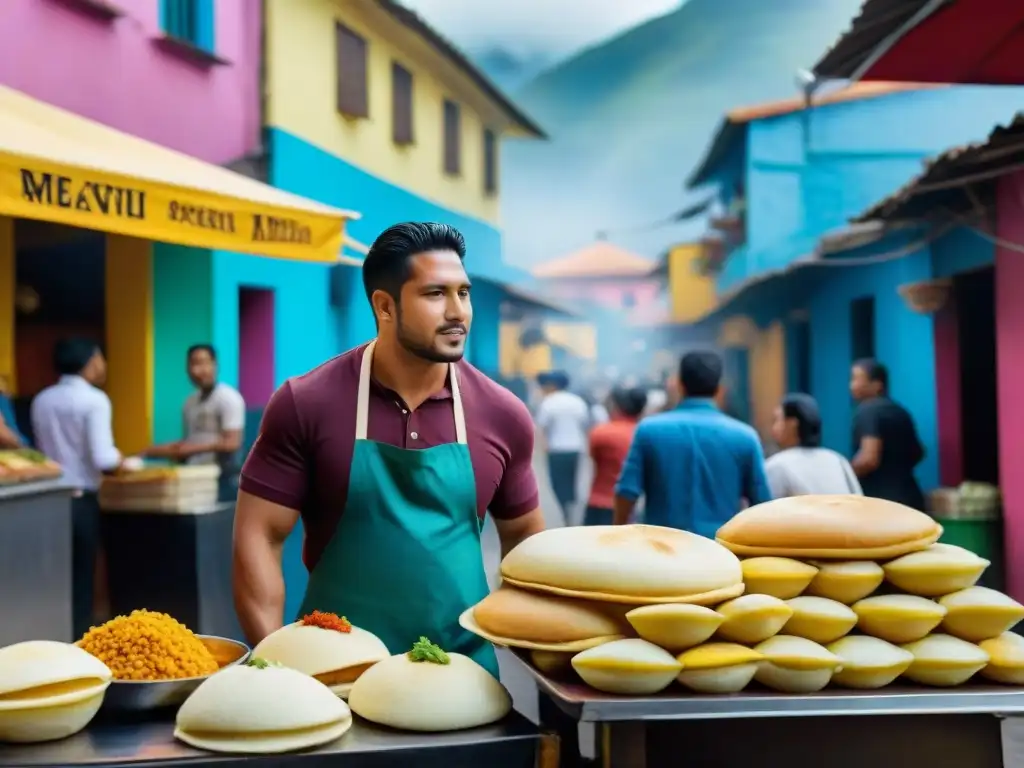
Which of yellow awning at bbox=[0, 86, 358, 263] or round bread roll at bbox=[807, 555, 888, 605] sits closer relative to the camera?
round bread roll at bbox=[807, 555, 888, 605]

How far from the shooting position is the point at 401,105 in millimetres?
15109

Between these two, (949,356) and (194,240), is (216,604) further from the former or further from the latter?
(949,356)

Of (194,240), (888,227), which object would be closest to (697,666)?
(194,240)

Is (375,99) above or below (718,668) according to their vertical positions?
above

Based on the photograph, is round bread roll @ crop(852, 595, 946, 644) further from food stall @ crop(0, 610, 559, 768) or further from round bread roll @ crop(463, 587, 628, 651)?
food stall @ crop(0, 610, 559, 768)

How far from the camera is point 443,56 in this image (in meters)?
16.0

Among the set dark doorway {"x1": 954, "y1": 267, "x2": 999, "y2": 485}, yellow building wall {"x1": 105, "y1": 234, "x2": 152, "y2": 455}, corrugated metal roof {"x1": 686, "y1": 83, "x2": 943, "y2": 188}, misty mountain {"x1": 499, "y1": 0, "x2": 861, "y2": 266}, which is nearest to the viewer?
yellow building wall {"x1": 105, "y1": 234, "x2": 152, "y2": 455}

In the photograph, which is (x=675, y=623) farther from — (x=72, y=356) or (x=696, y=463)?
(x=72, y=356)

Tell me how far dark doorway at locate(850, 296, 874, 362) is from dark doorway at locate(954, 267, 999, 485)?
4115mm

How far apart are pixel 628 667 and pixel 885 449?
567cm

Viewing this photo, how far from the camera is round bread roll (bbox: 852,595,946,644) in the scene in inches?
73.8

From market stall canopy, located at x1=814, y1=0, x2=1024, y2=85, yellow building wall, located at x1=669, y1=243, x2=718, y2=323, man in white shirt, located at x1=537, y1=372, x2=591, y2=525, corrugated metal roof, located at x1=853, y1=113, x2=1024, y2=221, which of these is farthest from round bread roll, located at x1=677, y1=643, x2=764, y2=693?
yellow building wall, located at x1=669, y1=243, x2=718, y2=323

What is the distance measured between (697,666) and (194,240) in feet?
14.0

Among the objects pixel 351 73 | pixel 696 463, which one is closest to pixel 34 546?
pixel 696 463
